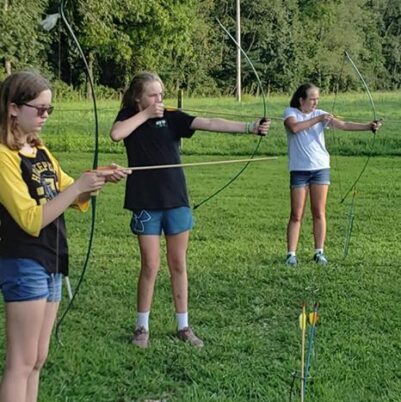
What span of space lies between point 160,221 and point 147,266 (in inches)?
10.0

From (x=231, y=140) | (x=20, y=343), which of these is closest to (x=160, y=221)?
(x=20, y=343)

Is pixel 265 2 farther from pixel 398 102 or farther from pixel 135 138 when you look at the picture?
pixel 135 138

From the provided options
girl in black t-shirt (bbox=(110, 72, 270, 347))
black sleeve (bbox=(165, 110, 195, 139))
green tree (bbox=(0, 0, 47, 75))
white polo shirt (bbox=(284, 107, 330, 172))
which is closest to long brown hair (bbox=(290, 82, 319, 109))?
white polo shirt (bbox=(284, 107, 330, 172))

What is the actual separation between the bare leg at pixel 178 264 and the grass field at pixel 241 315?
243mm

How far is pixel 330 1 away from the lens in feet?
176

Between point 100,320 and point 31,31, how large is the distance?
1696 cm

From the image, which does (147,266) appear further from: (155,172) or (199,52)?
(199,52)

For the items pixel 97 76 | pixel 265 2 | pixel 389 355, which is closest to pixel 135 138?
pixel 389 355

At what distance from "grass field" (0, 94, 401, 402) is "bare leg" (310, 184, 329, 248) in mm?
231

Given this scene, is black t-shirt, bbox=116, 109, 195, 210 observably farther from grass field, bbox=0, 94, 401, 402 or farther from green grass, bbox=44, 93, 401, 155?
green grass, bbox=44, 93, 401, 155

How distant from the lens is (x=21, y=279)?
247 centimetres

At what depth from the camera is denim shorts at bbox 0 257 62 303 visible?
2467 millimetres

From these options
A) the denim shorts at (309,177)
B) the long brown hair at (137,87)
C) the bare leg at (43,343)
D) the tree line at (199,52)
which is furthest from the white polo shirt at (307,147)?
the tree line at (199,52)

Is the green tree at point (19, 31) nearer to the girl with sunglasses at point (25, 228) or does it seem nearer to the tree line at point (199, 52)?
the tree line at point (199, 52)
